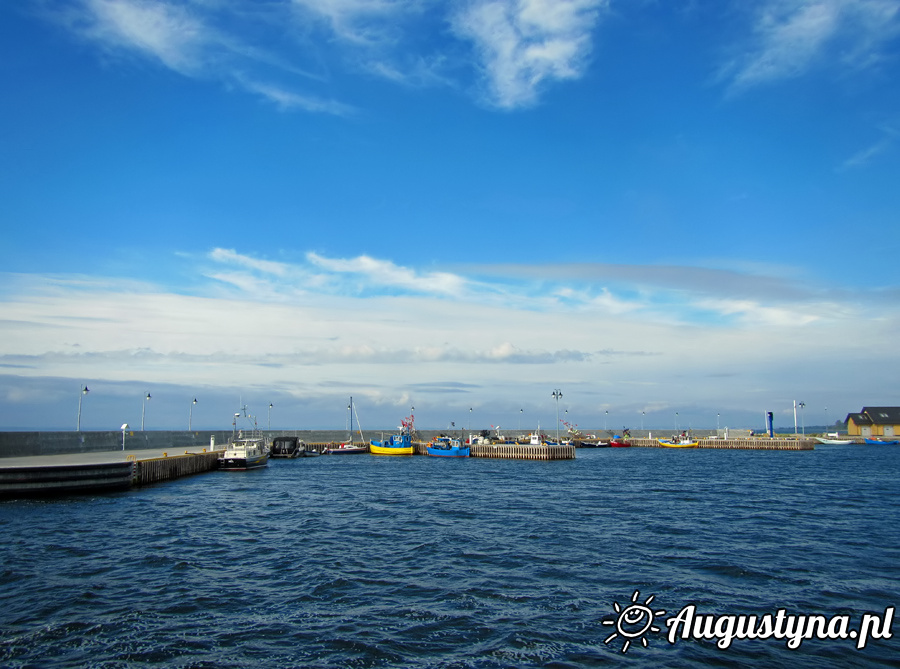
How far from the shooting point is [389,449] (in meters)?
124

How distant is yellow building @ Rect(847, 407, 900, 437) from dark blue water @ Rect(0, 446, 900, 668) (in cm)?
15088

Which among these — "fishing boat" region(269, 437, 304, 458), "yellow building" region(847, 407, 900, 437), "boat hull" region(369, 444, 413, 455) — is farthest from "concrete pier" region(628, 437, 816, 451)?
"fishing boat" region(269, 437, 304, 458)

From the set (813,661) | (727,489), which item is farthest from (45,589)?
(727,489)

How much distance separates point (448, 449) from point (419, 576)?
311 feet

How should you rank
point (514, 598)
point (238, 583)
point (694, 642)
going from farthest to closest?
point (238, 583) → point (514, 598) → point (694, 642)

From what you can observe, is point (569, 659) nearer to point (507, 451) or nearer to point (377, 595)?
point (377, 595)

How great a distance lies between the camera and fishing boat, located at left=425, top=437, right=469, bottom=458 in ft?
386

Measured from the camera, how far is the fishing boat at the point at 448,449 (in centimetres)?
11762

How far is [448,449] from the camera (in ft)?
388

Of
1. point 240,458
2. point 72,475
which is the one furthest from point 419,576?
point 240,458

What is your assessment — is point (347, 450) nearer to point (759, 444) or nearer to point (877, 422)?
point (759, 444)

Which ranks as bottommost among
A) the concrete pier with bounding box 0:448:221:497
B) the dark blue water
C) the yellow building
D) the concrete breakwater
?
the concrete breakwater

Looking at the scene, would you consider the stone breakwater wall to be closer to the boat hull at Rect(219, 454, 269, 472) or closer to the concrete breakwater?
the boat hull at Rect(219, 454, 269, 472)

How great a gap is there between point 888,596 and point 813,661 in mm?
8336
